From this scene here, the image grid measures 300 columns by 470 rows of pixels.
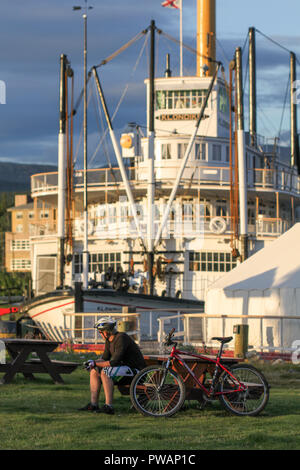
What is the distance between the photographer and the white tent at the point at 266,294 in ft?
74.9

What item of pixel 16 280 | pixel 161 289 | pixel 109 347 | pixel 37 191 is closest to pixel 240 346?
pixel 109 347

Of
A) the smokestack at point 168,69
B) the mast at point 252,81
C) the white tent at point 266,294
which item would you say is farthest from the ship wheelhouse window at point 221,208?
the mast at point 252,81

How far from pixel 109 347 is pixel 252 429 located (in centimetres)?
237

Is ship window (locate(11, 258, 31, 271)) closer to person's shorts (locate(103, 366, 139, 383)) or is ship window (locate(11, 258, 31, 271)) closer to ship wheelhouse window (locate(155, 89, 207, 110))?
ship wheelhouse window (locate(155, 89, 207, 110))

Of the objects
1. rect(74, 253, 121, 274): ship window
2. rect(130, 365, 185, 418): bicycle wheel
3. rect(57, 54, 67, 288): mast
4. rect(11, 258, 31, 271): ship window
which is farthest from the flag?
rect(11, 258, 31, 271): ship window

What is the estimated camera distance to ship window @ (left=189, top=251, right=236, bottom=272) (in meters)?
38.2

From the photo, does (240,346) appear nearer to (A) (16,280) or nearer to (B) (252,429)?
(B) (252,429)

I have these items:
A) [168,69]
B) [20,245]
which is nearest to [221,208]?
[168,69]

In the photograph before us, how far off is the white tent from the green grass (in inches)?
376

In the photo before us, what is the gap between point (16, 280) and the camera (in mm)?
75125

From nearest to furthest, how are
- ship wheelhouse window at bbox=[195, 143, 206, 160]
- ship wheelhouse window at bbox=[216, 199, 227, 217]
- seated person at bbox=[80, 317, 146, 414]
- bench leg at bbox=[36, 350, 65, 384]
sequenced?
seated person at bbox=[80, 317, 146, 414], bench leg at bbox=[36, 350, 65, 384], ship wheelhouse window at bbox=[216, 199, 227, 217], ship wheelhouse window at bbox=[195, 143, 206, 160]

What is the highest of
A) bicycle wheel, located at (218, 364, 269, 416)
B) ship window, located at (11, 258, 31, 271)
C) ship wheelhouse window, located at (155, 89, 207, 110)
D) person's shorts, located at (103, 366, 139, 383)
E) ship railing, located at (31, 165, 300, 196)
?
ship wheelhouse window, located at (155, 89, 207, 110)

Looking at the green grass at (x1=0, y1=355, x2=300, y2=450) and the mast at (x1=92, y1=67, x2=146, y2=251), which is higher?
the mast at (x1=92, y1=67, x2=146, y2=251)

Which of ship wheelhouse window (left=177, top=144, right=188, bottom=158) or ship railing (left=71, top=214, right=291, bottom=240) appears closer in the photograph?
ship railing (left=71, top=214, right=291, bottom=240)
